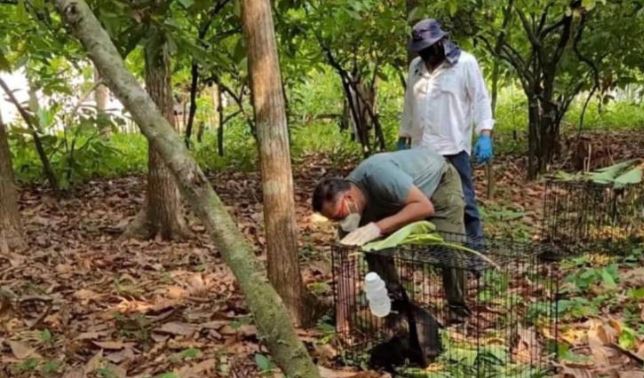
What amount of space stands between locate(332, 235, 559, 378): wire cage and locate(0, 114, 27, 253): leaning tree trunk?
2.49 meters

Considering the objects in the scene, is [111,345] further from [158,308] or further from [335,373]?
[335,373]

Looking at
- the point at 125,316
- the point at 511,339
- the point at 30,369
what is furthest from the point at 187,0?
the point at 511,339

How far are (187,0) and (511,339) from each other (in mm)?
2089

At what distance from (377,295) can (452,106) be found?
5.55ft

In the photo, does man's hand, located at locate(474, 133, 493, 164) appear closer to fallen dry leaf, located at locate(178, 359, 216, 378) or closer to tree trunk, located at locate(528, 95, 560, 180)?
fallen dry leaf, located at locate(178, 359, 216, 378)

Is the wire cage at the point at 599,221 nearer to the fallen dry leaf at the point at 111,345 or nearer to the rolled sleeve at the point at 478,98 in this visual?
the rolled sleeve at the point at 478,98

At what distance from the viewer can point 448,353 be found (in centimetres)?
318

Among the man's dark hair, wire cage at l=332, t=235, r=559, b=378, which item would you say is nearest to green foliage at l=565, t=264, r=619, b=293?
wire cage at l=332, t=235, r=559, b=378

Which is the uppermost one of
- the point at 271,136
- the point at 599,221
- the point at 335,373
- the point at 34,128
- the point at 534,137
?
the point at 34,128

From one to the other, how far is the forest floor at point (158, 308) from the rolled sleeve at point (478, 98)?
98cm

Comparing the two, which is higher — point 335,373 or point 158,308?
point 158,308

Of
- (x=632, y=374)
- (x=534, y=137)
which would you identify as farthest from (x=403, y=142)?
(x=534, y=137)

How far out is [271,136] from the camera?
321cm

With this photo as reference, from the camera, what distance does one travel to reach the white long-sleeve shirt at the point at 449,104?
173 inches
